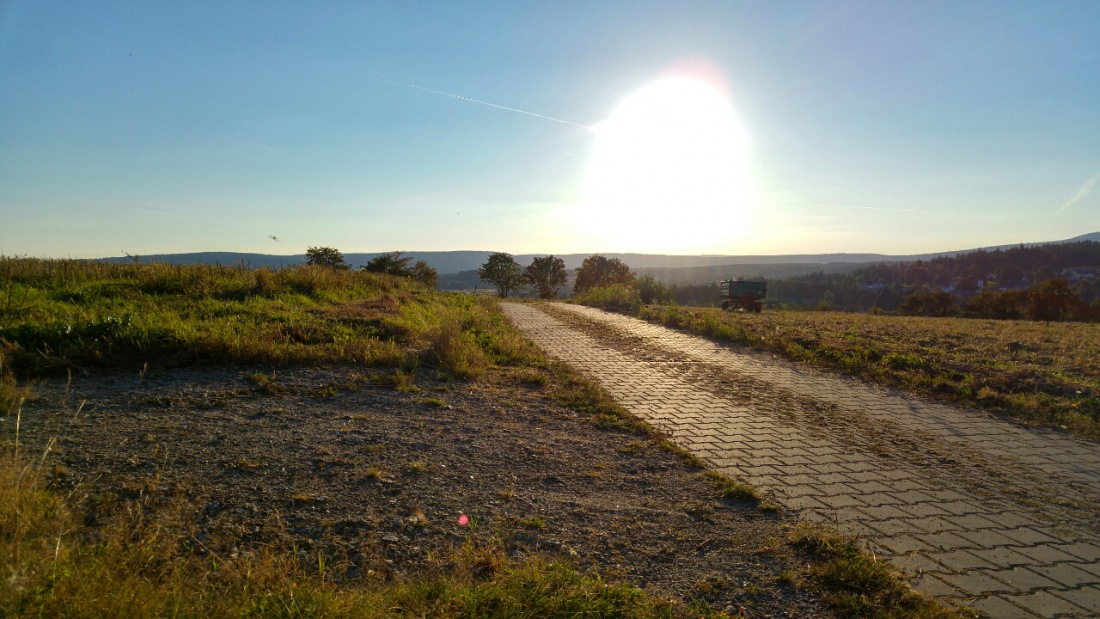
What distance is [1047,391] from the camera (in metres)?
6.80

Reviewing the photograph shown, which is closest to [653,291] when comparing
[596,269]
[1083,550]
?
[1083,550]

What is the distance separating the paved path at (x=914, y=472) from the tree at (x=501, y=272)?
4584 cm

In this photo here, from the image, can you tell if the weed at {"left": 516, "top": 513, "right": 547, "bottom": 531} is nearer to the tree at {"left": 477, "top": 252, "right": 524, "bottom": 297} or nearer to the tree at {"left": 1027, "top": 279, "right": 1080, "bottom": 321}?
the tree at {"left": 1027, "top": 279, "right": 1080, "bottom": 321}

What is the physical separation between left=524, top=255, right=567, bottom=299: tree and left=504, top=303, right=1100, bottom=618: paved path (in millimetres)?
48195

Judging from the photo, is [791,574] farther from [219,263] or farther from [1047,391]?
[219,263]

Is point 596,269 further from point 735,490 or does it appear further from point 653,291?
point 735,490

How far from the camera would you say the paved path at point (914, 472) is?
9.82ft

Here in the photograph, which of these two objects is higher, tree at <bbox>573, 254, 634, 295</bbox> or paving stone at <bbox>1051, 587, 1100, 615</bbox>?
tree at <bbox>573, 254, 634, 295</bbox>

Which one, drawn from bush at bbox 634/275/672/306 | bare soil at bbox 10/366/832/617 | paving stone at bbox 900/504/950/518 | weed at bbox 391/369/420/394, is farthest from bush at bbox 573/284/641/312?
paving stone at bbox 900/504/950/518

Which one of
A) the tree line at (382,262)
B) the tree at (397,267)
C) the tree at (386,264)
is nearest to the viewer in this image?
the tree line at (382,262)

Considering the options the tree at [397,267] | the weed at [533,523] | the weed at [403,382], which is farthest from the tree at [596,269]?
the weed at [533,523]

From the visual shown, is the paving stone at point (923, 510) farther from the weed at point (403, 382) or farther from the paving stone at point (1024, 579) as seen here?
the weed at point (403, 382)

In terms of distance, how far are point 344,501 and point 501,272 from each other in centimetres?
5117

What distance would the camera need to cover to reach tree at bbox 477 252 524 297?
2115 inches
